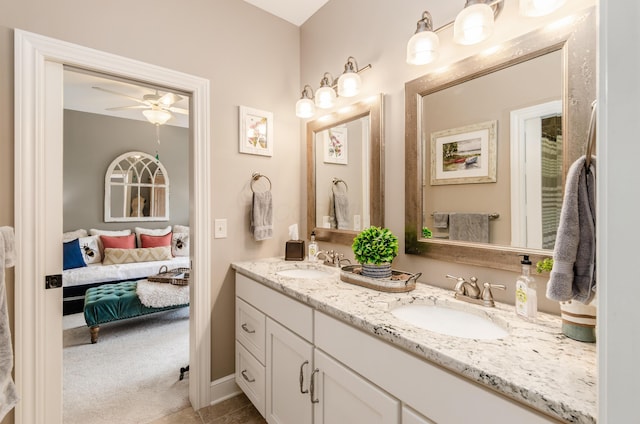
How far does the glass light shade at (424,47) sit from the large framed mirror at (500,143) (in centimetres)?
10

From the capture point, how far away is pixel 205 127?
1908 millimetres

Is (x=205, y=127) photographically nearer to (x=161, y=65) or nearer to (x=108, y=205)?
(x=161, y=65)

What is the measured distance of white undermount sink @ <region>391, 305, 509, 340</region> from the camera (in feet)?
3.59

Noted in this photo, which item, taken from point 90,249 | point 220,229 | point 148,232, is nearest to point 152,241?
point 148,232

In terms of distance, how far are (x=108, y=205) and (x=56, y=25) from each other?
374cm

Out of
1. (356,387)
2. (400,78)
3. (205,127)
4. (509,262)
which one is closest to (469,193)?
(509,262)

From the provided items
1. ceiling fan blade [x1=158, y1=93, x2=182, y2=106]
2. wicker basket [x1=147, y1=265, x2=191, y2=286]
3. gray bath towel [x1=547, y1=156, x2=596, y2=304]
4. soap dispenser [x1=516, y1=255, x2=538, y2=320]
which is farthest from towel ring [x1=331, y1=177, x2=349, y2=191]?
ceiling fan blade [x1=158, y1=93, x2=182, y2=106]

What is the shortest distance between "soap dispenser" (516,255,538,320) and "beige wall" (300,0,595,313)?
4.7 inches

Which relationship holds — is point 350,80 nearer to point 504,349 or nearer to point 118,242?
point 504,349

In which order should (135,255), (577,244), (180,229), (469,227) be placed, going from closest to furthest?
(577,244) → (469,227) → (135,255) → (180,229)

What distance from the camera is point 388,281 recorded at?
139 cm

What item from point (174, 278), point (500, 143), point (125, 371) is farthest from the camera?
point (174, 278)

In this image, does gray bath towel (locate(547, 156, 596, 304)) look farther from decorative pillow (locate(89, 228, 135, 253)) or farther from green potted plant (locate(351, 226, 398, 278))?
decorative pillow (locate(89, 228, 135, 253))

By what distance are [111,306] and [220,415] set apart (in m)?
1.64
